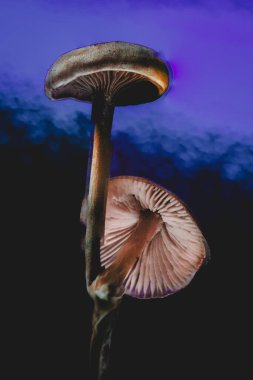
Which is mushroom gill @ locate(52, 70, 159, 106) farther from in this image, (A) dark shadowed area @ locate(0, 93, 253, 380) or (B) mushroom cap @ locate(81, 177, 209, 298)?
(A) dark shadowed area @ locate(0, 93, 253, 380)

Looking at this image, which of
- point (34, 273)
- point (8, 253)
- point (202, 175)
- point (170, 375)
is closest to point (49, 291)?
point (34, 273)

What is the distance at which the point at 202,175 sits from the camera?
4719 mm

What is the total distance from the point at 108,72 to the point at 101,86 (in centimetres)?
22

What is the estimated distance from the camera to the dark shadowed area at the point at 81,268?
13.3ft

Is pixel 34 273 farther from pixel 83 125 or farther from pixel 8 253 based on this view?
pixel 83 125

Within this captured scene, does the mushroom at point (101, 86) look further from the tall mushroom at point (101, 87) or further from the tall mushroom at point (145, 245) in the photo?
the tall mushroom at point (145, 245)

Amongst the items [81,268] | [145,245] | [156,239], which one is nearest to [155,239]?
[156,239]

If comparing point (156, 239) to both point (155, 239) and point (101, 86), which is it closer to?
point (155, 239)

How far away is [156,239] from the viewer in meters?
2.25

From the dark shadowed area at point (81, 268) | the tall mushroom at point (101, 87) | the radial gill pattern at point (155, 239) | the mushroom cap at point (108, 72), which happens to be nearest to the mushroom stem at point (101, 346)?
the tall mushroom at point (101, 87)

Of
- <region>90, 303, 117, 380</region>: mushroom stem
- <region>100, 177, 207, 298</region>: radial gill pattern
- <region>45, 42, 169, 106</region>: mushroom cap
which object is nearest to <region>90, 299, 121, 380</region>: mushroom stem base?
<region>90, 303, 117, 380</region>: mushroom stem

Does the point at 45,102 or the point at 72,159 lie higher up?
the point at 45,102

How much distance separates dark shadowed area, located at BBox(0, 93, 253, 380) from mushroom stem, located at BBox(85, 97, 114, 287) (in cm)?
280

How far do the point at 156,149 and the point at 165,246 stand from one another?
2.82m
